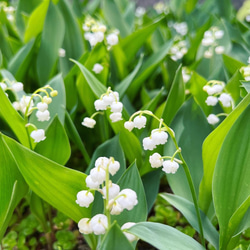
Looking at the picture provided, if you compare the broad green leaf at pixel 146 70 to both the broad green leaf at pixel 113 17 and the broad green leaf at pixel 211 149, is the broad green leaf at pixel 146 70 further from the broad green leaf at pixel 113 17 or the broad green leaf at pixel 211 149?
the broad green leaf at pixel 211 149

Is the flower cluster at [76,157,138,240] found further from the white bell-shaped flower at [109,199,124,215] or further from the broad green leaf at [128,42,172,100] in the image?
the broad green leaf at [128,42,172,100]

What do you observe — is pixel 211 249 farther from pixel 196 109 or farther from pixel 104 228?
pixel 104 228

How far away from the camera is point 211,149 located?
0.89 m

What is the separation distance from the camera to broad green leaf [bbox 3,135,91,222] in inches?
31.4

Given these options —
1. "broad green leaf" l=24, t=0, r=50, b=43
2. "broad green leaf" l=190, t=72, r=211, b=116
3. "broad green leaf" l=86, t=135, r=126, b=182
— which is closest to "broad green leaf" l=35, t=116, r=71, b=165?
"broad green leaf" l=86, t=135, r=126, b=182

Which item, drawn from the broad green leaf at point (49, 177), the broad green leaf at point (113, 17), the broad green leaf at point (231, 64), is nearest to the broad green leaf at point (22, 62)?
the broad green leaf at point (113, 17)

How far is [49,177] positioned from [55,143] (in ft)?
0.57

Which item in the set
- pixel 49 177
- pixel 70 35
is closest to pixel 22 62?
pixel 70 35

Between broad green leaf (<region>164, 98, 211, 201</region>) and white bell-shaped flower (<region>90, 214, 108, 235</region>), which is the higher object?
white bell-shaped flower (<region>90, 214, 108, 235</region>)

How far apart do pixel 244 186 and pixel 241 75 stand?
1.29ft

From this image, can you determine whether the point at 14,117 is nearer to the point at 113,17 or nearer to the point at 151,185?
the point at 151,185

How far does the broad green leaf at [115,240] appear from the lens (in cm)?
59

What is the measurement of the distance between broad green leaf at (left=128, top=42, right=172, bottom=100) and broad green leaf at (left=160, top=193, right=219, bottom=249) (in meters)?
0.57

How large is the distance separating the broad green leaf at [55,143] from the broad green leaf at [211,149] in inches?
13.7
